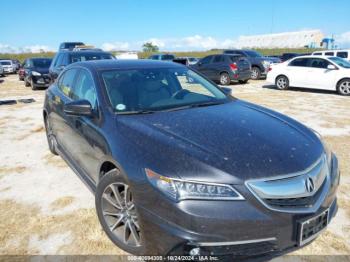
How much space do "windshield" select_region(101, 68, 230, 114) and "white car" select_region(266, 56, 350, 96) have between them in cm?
994

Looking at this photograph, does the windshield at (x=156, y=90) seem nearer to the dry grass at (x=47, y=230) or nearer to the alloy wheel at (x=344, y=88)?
the dry grass at (x=47, y=230)

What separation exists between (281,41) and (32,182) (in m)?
87.2

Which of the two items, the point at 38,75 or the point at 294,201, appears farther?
the point at 38,75

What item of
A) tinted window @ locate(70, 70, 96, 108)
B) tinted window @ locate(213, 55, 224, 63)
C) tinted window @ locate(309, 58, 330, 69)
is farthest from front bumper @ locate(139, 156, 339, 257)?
tinted window @ locate(213, 55, 224, 63)

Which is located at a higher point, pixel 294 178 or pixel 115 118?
pixel 115 118

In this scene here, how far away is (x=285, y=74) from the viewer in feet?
Result: 45.2

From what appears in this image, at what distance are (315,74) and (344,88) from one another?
1222 mm

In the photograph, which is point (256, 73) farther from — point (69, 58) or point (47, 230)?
point (47, 230)

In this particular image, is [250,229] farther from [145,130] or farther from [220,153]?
[145,130]

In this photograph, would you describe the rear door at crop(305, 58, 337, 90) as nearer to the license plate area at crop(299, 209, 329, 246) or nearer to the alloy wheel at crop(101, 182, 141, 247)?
the license plate area at crop(299, 209, 329, 246)

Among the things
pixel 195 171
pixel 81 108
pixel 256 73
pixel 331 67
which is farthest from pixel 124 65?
pixel 256 73

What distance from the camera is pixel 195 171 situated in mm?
2186

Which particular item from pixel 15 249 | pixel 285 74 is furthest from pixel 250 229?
pixel 285 74

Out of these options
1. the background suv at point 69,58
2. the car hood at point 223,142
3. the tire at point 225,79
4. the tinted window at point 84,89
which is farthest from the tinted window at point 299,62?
the tinted window at point 84,89
